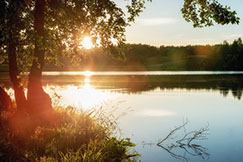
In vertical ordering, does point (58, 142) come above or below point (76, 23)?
below

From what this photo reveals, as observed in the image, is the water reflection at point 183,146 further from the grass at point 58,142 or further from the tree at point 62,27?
the tree at point 62,27

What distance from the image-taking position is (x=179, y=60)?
528 feet

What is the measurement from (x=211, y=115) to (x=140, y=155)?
10.2m

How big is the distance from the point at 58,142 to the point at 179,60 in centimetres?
15657

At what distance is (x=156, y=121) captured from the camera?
16656 millimetres

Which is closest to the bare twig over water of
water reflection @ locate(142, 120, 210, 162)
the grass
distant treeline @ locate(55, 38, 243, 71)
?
→ water reflection @ locate(142, 120, 210, 162)

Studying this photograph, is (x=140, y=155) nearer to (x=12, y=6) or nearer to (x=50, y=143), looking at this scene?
(x=50, y=143)

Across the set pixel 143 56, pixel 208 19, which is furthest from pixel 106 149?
pixel 143 56

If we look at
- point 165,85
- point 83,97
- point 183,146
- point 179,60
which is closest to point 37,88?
point 183,146

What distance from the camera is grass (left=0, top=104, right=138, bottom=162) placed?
807cm

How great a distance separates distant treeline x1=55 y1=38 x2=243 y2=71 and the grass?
338 feet

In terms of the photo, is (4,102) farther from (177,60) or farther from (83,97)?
(177,60)

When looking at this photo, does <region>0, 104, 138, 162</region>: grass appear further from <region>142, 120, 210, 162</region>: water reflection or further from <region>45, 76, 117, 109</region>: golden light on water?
<region>45, 76, 117, 109</region>: golden light on water

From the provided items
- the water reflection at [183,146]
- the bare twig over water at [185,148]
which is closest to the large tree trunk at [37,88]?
the water reflection at [183,146]
